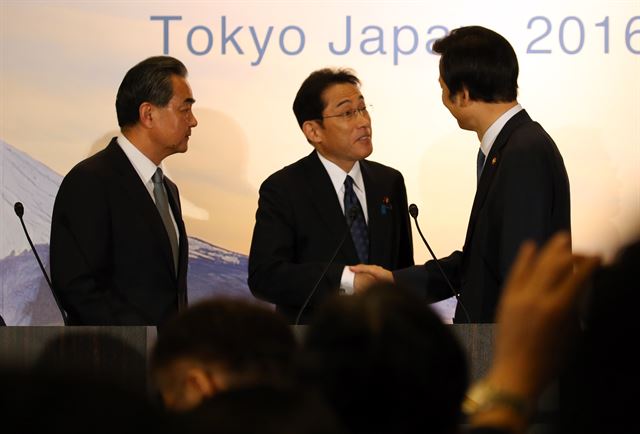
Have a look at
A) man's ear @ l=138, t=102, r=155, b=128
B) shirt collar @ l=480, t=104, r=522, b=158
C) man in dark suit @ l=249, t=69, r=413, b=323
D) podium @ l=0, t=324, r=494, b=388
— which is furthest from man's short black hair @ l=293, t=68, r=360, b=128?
podium @ l=0, t=324, r=494, b=388

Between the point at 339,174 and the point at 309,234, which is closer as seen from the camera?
the point at 309,234

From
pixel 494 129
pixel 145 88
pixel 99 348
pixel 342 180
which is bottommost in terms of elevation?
pixel 99 348

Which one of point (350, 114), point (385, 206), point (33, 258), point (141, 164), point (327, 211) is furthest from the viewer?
point (33, 258)

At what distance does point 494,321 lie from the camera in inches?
144

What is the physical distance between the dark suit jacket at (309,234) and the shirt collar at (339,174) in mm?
25

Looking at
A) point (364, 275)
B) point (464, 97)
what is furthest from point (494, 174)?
point (364, 275)

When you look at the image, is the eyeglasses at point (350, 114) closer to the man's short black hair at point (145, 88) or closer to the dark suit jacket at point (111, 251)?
the man's short black hair at point (145, 88)

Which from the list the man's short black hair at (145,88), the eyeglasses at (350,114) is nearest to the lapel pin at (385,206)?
the eyeglasses at (350,114)

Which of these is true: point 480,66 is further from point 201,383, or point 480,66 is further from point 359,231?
point 201,383

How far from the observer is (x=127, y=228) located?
4094mm

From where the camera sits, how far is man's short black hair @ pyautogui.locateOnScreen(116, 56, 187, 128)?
14.8 ft

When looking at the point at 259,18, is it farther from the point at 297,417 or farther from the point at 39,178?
the point at 297,417

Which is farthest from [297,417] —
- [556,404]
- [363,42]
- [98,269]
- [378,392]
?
[363,42]

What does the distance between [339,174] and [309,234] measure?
1.08ft
